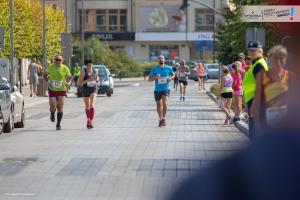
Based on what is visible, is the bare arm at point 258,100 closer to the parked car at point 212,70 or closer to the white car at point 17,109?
the white car at point 17,109

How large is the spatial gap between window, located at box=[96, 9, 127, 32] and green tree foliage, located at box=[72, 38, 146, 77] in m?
13.2

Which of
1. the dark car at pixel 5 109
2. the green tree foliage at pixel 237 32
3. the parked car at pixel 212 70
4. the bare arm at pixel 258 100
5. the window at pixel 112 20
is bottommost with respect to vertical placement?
the parked car at pixel 212 70

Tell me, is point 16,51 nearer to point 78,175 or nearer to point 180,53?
point 78,175

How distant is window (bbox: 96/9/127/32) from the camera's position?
95750 mm

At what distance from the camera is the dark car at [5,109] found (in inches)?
725

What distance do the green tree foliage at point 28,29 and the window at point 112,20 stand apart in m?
35.1

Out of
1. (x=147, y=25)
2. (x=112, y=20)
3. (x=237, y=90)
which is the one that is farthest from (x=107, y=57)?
(x=237, y=90)

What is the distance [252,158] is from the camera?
396 centimetres

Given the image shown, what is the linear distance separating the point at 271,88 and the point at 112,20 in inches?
3432

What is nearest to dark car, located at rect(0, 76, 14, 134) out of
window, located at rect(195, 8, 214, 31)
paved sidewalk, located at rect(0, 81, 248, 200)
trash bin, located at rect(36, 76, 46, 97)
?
paved sidewalk, located at rect(0, 81, 248, 200)

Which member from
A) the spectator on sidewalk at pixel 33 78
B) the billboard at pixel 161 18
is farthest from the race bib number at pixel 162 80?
the billboard at pixel 161 18

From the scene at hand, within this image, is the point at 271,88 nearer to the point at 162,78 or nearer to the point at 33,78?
the point at 162,78

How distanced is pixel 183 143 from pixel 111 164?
378 cm

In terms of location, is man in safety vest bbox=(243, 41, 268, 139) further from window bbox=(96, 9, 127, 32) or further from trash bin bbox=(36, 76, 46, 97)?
window bbox=(96, 9, 127, 32)
